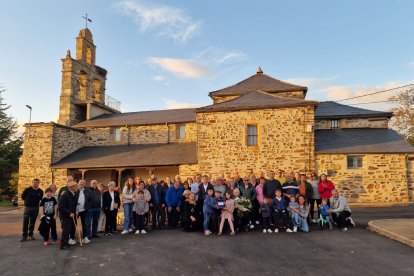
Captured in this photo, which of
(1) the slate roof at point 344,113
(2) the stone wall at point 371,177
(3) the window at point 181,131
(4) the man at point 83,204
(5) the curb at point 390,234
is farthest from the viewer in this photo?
(3) the window at point 181,131

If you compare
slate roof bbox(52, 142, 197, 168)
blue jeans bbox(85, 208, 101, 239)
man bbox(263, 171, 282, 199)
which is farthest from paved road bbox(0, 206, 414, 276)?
slate roof bbox(52, 142, 197, 168)

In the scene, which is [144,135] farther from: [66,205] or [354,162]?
[66,205]

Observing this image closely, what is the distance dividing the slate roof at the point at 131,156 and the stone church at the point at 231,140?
2.8 inches

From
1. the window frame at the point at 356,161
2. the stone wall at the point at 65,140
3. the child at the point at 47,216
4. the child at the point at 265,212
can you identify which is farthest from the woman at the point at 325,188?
the stone wall at the point at 65,140

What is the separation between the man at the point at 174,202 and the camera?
1012cm

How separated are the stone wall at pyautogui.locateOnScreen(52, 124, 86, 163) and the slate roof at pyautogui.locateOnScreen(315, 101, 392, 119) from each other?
17.2m

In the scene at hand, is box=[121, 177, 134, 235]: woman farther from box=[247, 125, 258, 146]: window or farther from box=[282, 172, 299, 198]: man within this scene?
box=[247, 125, 258, 146]: window

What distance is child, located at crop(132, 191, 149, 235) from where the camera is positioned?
31.1 feet

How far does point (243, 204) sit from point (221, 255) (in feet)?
8.95

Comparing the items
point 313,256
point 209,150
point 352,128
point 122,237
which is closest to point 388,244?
point 313,256

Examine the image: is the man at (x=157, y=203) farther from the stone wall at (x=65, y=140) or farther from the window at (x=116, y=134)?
the window at (x=116, y=134)

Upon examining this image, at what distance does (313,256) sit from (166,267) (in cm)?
305

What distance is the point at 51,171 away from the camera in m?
21.2

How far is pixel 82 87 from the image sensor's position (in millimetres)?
28125
